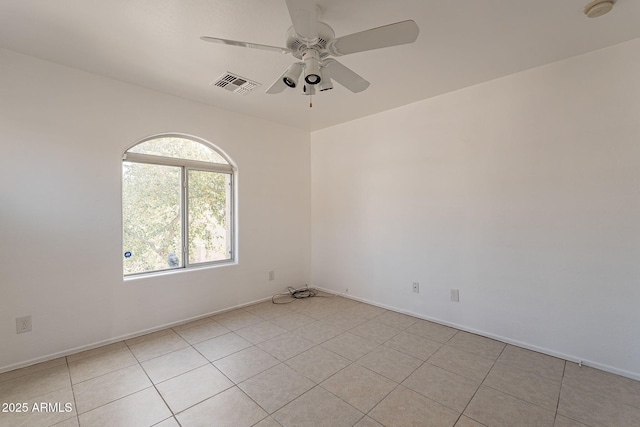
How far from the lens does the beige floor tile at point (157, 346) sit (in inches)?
97.6

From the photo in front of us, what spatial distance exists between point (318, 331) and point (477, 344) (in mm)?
1602

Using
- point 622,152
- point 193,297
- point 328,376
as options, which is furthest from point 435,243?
point 193,297

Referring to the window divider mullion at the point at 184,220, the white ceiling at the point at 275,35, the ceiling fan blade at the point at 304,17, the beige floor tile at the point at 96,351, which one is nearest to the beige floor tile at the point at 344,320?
the window divider mullion at the point at 184,220

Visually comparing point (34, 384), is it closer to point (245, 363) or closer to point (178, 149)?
point (245, 363)

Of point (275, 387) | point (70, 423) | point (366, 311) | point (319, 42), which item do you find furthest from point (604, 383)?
point (70, 423)

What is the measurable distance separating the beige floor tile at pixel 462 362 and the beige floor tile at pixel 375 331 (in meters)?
0.50

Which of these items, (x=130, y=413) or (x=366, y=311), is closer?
(x=130, y=413)

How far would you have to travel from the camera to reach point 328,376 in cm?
216

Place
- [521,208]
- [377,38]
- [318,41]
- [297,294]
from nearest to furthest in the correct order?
[377,38] < [318,41] < [521,208] < [297,294]

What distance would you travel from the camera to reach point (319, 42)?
1.67m

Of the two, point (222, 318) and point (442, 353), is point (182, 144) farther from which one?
point (442, 353)

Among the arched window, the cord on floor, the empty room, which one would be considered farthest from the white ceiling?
the cord on floor

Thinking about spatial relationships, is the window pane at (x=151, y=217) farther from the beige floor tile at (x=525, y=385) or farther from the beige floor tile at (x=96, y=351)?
the beige floor tile at (x=525, y=385)

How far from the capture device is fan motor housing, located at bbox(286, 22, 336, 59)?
5.33 ft
